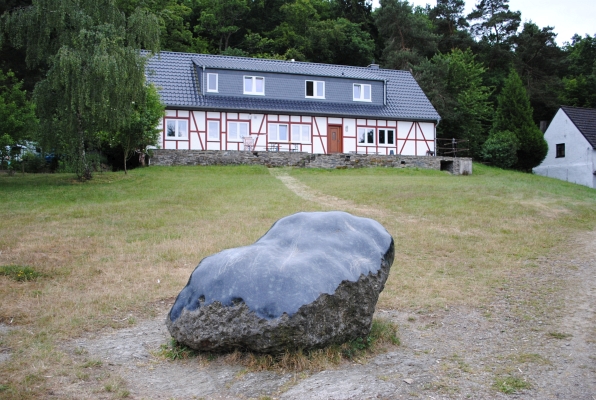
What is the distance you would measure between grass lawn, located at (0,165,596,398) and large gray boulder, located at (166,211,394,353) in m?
1.63

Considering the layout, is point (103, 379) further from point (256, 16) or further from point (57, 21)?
point (256, 16)

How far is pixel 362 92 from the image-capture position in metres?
35.4

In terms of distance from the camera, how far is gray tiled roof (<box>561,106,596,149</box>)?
36.6 metres

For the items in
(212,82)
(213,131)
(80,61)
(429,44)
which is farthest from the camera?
(429,44)

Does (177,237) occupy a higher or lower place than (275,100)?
lower

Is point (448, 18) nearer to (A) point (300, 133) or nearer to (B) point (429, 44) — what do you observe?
(B) point (429, 44)

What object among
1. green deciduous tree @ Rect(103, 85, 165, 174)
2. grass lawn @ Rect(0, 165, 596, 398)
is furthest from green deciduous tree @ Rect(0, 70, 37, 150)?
green deciduous tree @ Rect(103, 85, 165, 174)

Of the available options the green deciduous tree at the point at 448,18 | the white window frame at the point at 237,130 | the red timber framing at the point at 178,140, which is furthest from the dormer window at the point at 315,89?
the green deciduous tree at the point at 448,18

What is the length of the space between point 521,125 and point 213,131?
2089 centimetres

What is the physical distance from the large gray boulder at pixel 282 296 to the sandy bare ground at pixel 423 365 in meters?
0.37

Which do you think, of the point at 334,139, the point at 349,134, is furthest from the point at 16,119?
the point at 349,134

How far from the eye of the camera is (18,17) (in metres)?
19.6

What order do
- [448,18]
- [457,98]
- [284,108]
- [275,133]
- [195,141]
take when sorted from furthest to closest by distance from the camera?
[448,18]
[457,98]
[275,133]
[284,108]
[195,141]

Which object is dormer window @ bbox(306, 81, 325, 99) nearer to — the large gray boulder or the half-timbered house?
the half-timbered house
